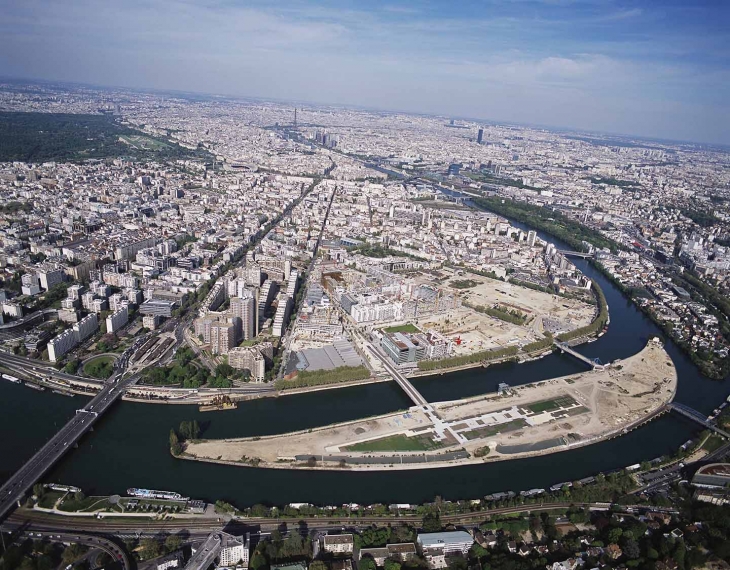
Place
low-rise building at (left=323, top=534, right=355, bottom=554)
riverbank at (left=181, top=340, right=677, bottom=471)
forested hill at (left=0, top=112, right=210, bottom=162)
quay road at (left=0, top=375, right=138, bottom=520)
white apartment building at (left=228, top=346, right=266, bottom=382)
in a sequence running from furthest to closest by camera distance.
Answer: forested hill at (left=0, top=112, right=210, bottom=162)
white apartment building at (left=228, top=346, right=266, bottom=382)
riverbank at (left=181, top=340, right=677, bottom=471)
quay road at (left=0, top=375, right=138, bottom=520)
low-rise building at (left=323, top=534, right=355, bottom=554)

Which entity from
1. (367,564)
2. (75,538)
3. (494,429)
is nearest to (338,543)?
(367,564)

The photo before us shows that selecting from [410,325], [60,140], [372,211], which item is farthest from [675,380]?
[60,140]

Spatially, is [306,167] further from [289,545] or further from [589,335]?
[289,545]

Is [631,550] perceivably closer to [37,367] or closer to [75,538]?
[75,538]

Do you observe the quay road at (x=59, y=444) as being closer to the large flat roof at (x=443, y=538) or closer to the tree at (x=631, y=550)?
the large flat roof at (x=443, y=538)

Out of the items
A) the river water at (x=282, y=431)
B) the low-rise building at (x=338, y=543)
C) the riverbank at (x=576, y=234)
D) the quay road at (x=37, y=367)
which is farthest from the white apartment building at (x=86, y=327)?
the riverbank at (x=576, y=234)

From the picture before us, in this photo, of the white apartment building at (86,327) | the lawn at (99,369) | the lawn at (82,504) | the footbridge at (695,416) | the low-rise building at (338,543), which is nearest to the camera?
A: the low-rise building at (338,543)

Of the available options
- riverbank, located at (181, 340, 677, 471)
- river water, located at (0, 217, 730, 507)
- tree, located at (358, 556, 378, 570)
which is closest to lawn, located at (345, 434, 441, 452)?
riverbank, located at (181, 340, 677, 471)

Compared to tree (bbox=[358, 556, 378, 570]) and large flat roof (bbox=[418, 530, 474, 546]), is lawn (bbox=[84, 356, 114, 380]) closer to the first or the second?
tree (bbox=[358, 556, 378, 570])
